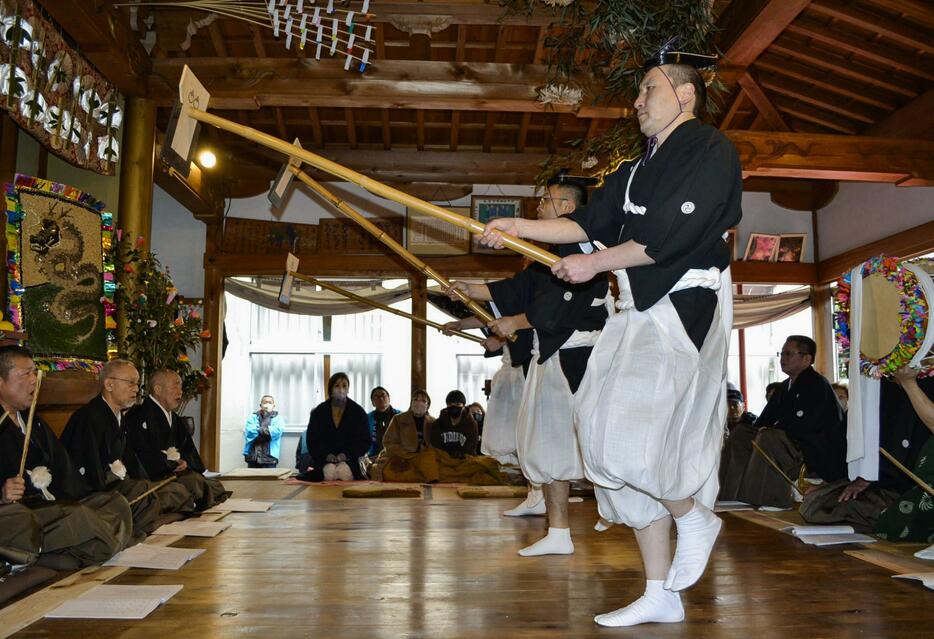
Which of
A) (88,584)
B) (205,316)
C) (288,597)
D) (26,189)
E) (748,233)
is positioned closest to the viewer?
(288,597)

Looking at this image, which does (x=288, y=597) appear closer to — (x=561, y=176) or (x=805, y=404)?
(x=561, y=176)

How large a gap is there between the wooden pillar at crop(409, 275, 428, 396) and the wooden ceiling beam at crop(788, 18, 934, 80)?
15.1 feet

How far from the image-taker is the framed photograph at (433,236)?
9.25 metres

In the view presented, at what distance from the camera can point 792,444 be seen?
5000 millimetres

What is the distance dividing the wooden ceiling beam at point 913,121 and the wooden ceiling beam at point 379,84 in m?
2.83

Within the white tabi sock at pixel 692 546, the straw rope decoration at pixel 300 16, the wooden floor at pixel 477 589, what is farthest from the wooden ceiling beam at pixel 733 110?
the white tabi sock at pixel 692 546

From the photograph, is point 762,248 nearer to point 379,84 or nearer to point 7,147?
point 379,84

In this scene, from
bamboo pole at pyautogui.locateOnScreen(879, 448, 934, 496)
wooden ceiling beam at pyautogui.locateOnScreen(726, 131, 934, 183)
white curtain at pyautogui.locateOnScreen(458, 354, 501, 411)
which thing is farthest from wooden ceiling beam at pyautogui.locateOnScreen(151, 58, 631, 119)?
white curtain at pyautogui.locateOnScreen(458, 354, 501, 411)

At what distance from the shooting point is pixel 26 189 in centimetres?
464

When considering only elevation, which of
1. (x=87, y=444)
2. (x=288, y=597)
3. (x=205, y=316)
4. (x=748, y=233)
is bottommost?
(x=288, y=597)

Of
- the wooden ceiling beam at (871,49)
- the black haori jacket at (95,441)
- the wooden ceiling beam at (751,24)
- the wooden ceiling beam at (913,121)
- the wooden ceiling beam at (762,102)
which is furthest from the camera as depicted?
the wooden ceiling beam at (762,102)

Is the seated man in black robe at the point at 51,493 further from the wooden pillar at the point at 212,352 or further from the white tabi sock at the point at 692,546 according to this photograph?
the wooden pillar at the point at 212,352

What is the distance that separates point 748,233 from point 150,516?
7751mm

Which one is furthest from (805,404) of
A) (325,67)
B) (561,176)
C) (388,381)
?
(388,381)
